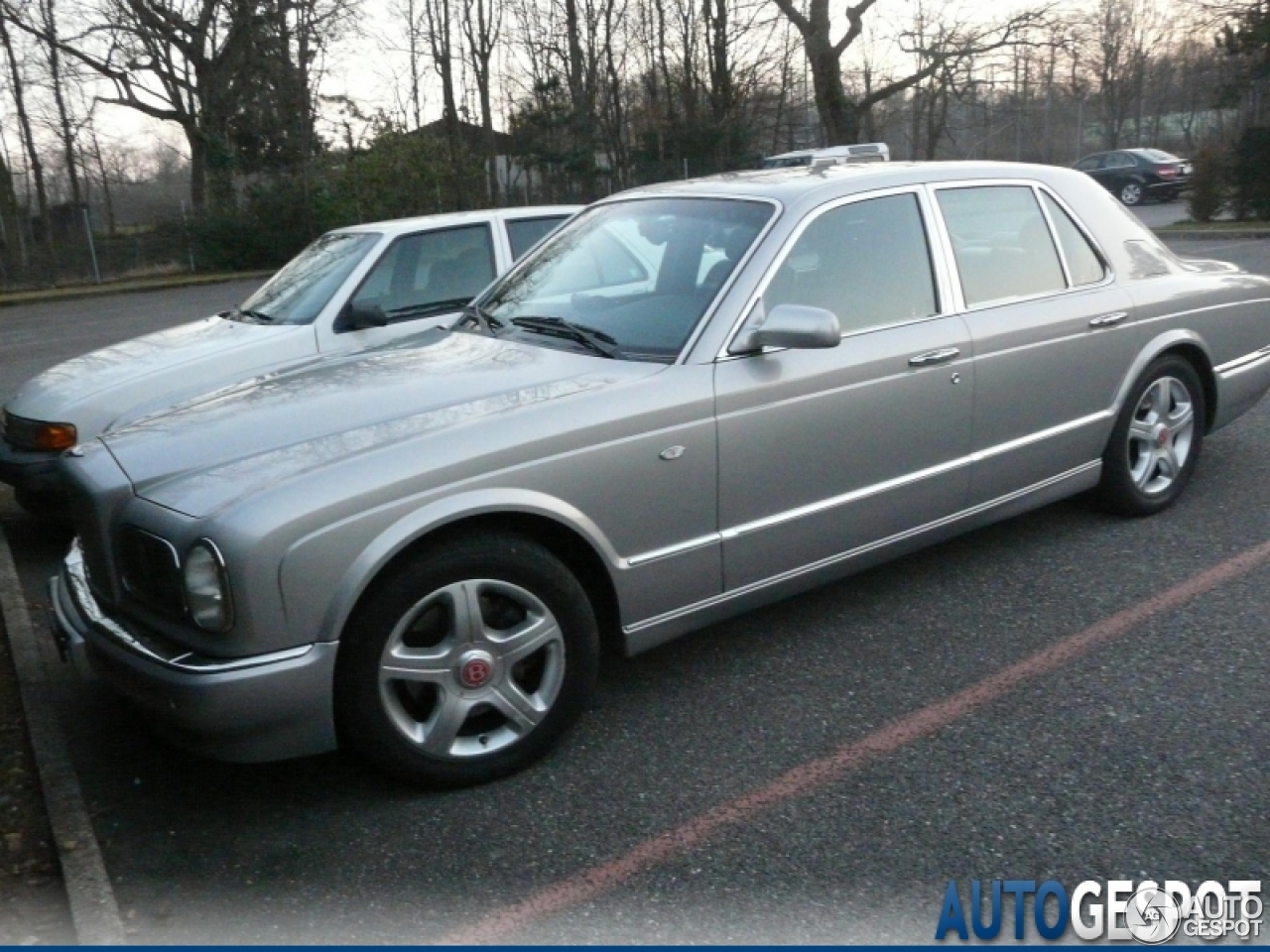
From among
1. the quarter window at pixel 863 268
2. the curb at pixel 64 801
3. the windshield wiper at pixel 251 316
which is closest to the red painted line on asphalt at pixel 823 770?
the curb at pixel 64 801

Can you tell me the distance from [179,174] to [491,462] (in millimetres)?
33956

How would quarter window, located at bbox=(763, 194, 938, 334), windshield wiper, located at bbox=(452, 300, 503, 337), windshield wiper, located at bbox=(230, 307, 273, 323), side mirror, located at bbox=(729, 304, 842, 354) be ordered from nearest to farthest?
side mirror, located at bbox=(729, 304, 842, 354) < quarter window, located at bbox=(763, 194, 938, 334) < windshield wiper, located at bbox=(452, 300, 503, 337) < windshield wiper, located at bbox=(230, 307, 273, 323)

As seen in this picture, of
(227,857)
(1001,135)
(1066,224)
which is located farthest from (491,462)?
(1001,135)

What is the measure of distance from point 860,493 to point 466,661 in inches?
63.5

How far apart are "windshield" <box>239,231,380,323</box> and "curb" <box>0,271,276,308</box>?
63.7 feet

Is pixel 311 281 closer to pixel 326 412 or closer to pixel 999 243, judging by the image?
pixel 326 412

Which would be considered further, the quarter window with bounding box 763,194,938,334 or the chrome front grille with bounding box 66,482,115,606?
the quarter window with bounding box 763,194,938,334

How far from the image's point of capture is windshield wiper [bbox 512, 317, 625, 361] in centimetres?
397

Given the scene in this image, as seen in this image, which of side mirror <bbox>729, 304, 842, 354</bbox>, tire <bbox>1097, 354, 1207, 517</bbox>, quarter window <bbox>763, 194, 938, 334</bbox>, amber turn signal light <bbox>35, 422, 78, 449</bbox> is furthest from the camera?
amber turn signal light <bbox>35, 422, 78, 449</bbox>

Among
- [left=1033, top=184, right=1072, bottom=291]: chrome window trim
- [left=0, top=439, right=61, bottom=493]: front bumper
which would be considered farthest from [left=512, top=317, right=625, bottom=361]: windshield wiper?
[left=0, top=439, right=61, bottom=493]: front bumper

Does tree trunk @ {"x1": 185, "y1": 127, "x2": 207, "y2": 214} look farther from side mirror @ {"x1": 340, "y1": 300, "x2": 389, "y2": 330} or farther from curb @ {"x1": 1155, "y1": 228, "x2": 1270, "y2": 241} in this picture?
side mirror @ {"x1": 340, "y1": 300, "x2": 389, "y2": 330}

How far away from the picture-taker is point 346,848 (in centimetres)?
313

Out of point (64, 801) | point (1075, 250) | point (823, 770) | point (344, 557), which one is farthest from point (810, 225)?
point (64, 801)

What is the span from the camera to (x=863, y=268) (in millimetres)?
4336
